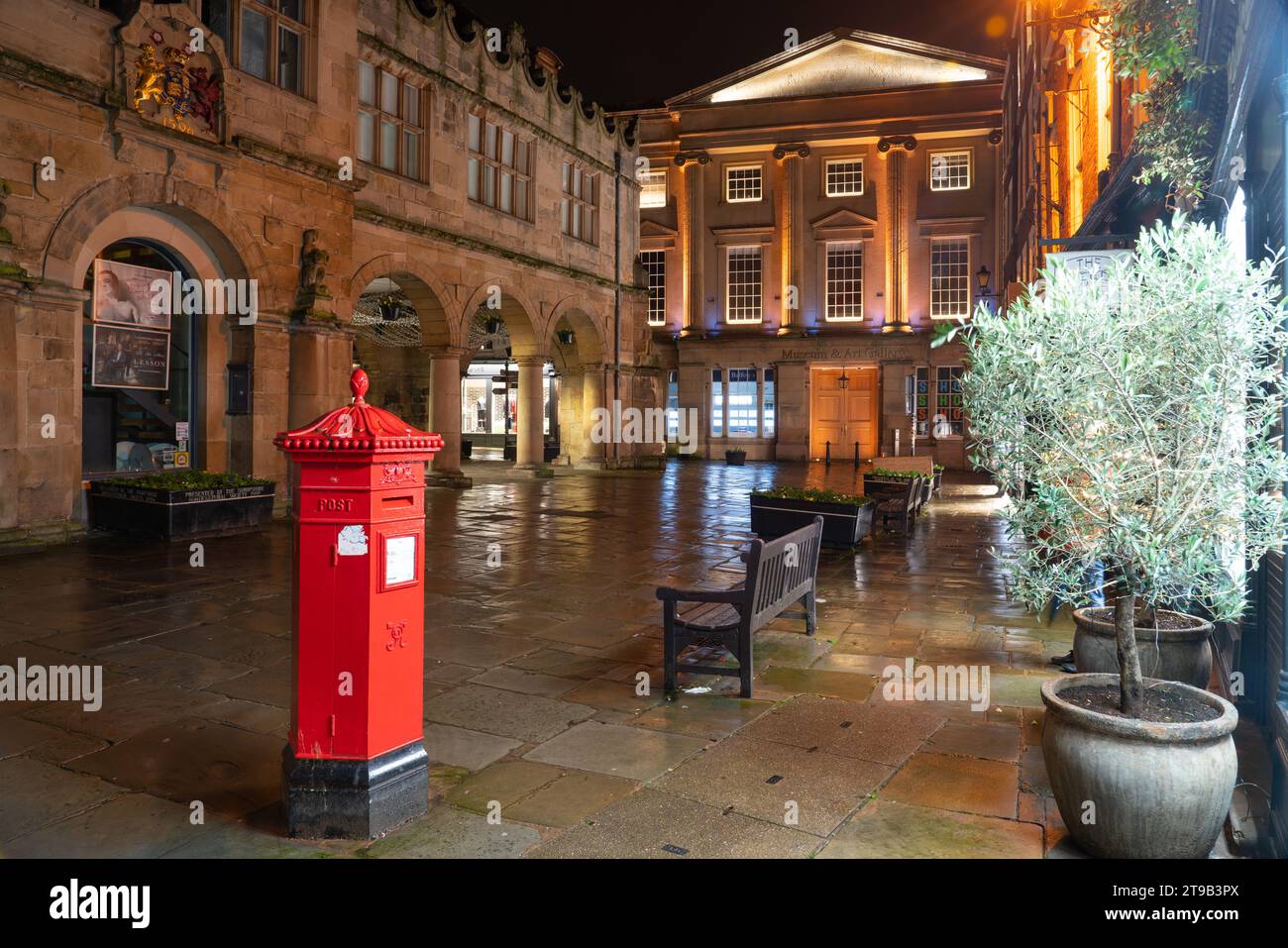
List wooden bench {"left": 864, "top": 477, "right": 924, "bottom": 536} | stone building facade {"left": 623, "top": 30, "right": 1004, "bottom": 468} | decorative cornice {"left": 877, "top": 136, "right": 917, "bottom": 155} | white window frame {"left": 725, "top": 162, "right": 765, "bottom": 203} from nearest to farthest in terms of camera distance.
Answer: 1. wooden bench {"left": 864, "top": 477, "right": 924, "bottom": 536}
2. stone building facade {"left": 623, "top": 30, "right": 1004, "bottom": 468}
3. decorative cornice {"left": 877, "top": 136, "right": 917, "bottom": 155}
4. white window frame {"left": 725, "top": 162, "right": 765, "bottom": 203}

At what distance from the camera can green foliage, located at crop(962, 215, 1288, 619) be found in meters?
3.59

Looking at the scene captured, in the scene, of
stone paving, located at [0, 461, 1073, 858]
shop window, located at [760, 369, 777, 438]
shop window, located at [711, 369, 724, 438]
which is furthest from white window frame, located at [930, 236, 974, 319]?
stone paving, located at [0, 461, 1073, 858]

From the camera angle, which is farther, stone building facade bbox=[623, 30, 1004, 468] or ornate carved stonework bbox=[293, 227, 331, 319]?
stone building facade bbox=[623, 30, 1004, 468]

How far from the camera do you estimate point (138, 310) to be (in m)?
13.2

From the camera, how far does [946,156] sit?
36844 millimetres

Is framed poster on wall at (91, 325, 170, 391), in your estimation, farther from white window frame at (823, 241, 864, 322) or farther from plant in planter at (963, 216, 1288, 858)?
white window frame at (823, 241, 864, 322)

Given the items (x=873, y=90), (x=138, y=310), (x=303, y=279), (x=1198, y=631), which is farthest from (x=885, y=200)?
(x=1198, y=631)

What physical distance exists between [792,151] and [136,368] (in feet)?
100

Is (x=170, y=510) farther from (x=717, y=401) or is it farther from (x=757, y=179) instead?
(x=757, y=179)

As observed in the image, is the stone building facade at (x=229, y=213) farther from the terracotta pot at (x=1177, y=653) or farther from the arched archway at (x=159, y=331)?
the terracotta pot at (x=1177, y=653)

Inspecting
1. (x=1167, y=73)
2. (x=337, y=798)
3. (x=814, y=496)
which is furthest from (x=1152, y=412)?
(x=814, y=496)

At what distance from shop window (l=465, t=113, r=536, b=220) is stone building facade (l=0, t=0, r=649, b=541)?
0.06 meters

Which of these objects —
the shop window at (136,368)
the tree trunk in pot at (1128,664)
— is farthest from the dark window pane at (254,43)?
the tree trunk in pot at (1128,664)

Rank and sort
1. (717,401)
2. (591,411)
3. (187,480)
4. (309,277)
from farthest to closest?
1. (717,401)
2. (591,411)
3. (309,277)
4. (187,480)
